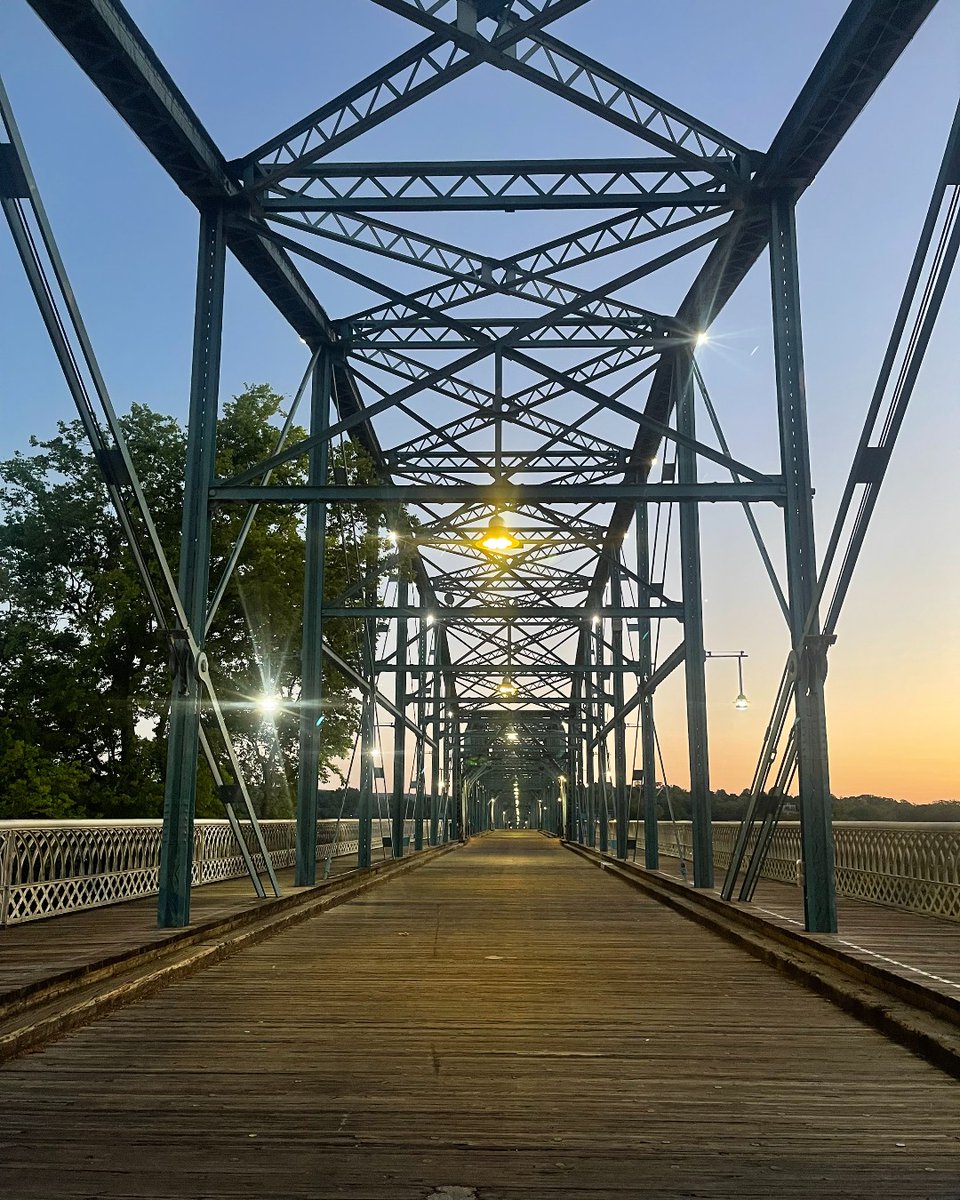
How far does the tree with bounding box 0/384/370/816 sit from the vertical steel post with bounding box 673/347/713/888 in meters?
9.98

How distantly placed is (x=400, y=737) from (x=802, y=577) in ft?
47.7

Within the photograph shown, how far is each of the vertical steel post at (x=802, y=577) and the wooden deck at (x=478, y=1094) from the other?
5.60 ft

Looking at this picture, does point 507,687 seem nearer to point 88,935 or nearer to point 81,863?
point 81,863

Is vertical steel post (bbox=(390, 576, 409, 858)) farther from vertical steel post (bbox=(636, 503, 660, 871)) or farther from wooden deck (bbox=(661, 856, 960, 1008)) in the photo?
wooden deck (bbox=(661, 856, 960, 1008))

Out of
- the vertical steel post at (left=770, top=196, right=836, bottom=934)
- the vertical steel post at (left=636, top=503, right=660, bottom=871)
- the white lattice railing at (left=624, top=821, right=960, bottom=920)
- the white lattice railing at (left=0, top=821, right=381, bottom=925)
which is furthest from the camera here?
the vertical steel post at (left=636, top=503, right=660, bottom=871)

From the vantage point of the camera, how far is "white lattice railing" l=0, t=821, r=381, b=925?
389 inches

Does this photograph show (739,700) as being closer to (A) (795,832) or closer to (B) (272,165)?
(A) (795,832)

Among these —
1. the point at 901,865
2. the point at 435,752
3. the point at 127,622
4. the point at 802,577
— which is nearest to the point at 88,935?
the point at 802,577

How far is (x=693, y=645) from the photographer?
48.1ft

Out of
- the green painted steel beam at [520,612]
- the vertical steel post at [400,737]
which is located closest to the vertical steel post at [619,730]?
the green painted steel beam at [520,612]

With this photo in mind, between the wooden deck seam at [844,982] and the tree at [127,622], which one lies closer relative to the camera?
the wooden deck seam at [844,982]

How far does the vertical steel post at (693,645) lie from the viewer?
1420cm

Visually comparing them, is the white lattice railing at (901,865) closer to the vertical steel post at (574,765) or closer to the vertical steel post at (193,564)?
the vertical steel post at (193,564)

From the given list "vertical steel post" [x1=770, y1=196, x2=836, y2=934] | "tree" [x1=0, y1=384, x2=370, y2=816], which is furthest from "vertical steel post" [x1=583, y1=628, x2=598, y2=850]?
"vertical steel post" [x1=770, y1=196, x2=836, y2=934]
